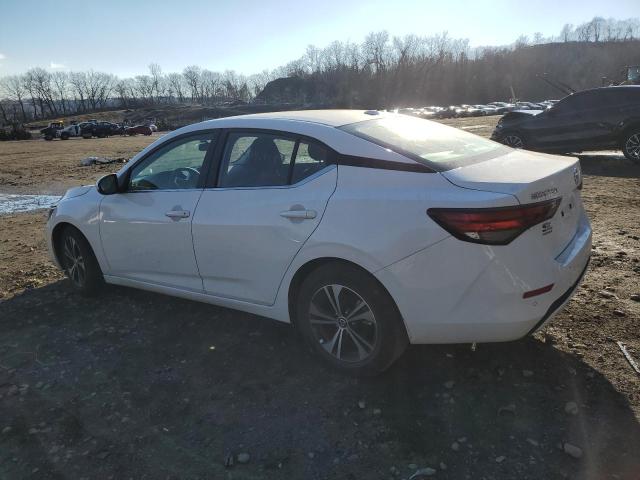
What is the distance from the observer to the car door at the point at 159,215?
374 centimetres

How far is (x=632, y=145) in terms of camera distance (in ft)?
33.0

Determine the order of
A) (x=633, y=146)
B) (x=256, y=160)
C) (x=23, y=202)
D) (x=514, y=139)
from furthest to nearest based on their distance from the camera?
(x=514, y=139) < (x=23, y=202) < (x=633, y=146) < (x=256, y=160)

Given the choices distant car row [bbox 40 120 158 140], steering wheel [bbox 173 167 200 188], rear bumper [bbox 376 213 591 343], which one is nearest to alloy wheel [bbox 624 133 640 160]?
rear bumper [bbox 376 213 591 343]

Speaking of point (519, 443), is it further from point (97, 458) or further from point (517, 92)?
point (517, 92)

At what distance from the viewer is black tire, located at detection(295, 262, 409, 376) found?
113 inches

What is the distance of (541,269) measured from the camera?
2.62 metres

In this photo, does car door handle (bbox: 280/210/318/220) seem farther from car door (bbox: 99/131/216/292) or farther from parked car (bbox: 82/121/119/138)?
parked car (bbox: 82/121/119/138)

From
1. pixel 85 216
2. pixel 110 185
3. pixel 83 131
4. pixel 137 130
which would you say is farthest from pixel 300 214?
pixel 137 130

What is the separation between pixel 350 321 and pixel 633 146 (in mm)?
9675

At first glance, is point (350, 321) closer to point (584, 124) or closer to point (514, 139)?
point (584, 124)

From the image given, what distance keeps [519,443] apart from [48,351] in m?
3.40

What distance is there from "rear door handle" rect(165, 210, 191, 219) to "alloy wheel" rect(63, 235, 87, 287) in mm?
1475

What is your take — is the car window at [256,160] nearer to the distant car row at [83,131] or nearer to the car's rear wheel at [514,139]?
the car's rear wheel at [514,139]

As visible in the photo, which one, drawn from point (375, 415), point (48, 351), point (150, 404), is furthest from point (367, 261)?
point (48, 351)
